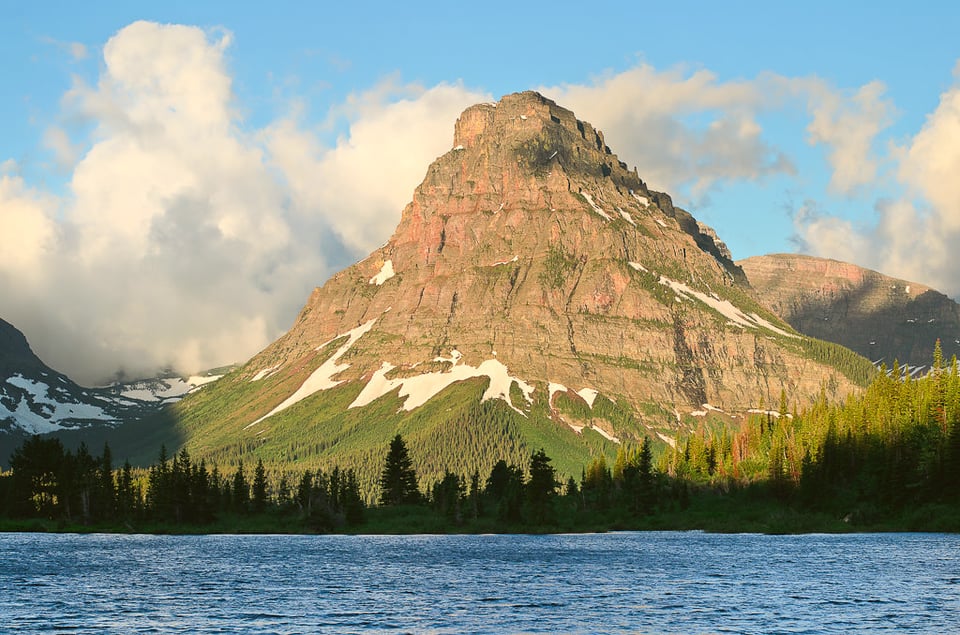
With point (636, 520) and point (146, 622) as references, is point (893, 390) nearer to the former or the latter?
point (636, 520)

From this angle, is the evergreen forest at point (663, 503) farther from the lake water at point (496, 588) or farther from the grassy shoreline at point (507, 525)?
the lake water at point (496, 588)

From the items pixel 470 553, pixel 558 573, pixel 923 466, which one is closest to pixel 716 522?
pixel 923 466

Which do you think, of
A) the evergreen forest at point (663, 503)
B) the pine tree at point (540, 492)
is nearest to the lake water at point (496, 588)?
the evergreen forest at point (663, 503)

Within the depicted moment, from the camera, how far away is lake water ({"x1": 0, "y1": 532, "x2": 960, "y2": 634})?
65500mm

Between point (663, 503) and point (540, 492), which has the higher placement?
point (540, 492)

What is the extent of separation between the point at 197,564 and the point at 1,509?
10232cm

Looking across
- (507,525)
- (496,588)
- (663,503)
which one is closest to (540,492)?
(507,525)

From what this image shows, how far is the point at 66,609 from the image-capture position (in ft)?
237

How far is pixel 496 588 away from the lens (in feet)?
288

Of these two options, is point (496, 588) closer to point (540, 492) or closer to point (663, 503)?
point (540, 492)

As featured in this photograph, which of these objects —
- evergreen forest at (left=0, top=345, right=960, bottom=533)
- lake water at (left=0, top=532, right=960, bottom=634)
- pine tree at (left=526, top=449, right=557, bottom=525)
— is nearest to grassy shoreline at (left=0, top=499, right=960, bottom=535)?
evergreen forest at (left=0, top=345, right=960, bottom=533)

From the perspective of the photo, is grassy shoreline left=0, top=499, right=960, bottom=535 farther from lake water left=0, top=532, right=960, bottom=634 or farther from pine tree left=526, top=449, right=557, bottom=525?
lake water left=0, top=532, right=960, bottom=634

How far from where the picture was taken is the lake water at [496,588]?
6550cm

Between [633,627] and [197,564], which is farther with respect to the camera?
[197,564]
